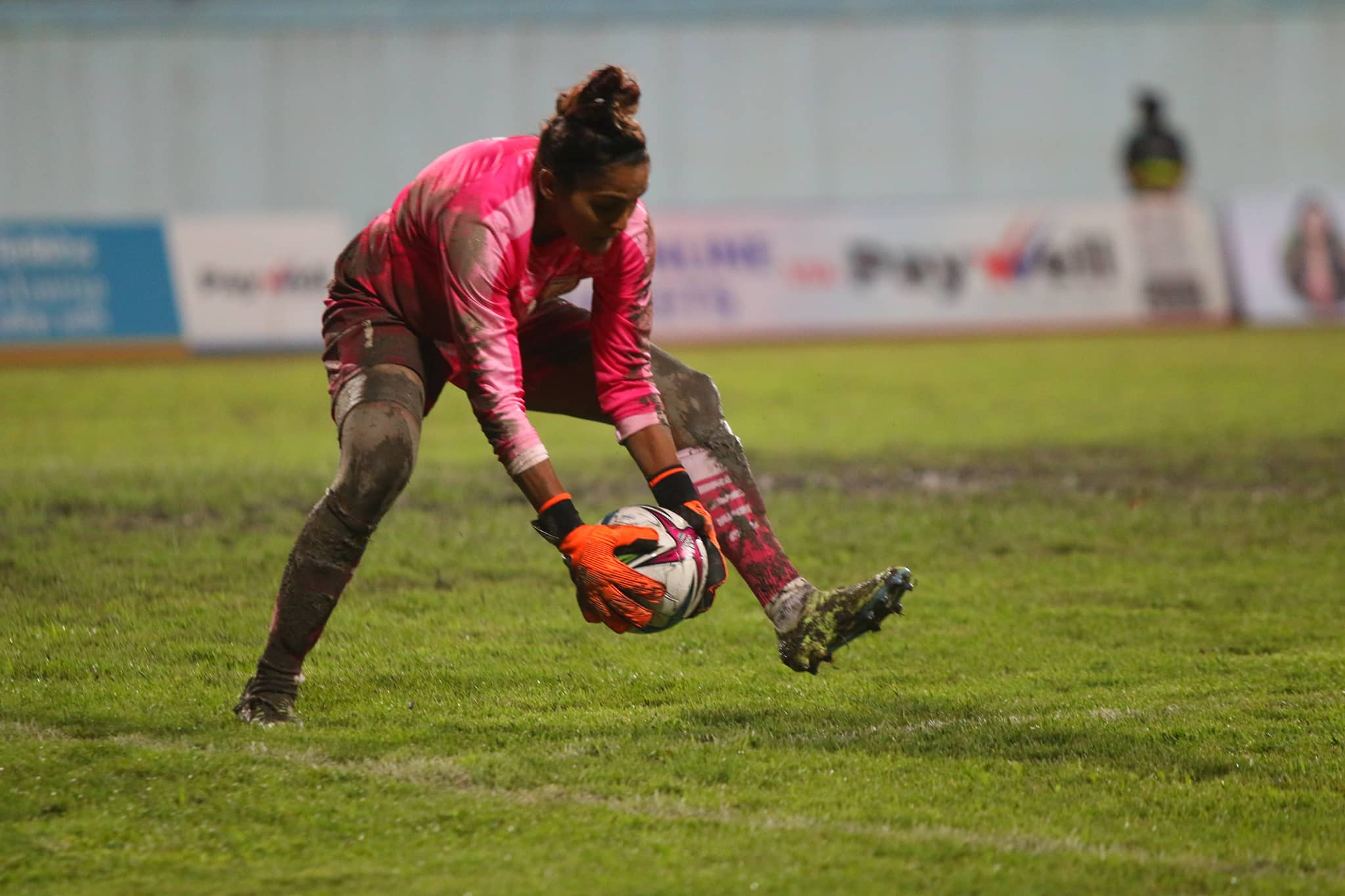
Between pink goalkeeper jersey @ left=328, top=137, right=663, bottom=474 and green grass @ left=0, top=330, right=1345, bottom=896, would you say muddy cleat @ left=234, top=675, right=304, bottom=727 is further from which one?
pink goalkeeper jersey @ left=328, top=137, right=663, bottom=474

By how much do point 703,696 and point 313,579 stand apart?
1.28 meters

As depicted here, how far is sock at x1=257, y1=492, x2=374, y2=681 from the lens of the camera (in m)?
4.63

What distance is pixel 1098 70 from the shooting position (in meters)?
31.3

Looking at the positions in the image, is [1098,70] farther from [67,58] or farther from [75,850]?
[75,850]

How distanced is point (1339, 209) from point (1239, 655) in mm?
19062

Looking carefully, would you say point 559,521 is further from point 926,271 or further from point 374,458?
point 926,271

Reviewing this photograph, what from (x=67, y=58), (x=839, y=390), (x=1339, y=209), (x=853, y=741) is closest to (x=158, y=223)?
(x=839, y=390)

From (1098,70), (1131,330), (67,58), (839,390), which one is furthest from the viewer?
(1098,70)

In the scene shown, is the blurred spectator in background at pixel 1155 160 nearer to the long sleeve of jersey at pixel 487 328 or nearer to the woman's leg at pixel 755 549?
the woman's leg at pixel 755 549

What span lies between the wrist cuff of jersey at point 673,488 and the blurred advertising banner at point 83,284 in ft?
52.3

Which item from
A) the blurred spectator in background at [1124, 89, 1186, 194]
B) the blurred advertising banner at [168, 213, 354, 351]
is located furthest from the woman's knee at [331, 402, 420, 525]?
the blurred spectator in background at [1124, 89, 1186, 194]

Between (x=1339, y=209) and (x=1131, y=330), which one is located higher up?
(x=1339, y=209)

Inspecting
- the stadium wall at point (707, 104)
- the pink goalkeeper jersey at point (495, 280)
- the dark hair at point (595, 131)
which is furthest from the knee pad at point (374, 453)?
the stadium wall at point (707, 104)

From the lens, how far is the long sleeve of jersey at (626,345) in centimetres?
481
